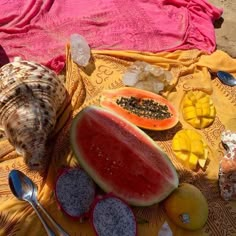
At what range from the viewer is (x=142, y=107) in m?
2.59

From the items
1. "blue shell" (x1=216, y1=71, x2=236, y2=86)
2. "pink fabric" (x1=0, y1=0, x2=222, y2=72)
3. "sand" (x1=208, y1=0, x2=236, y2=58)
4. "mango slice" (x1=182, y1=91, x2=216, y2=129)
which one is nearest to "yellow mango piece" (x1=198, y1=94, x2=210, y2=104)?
"mango slice" (x1=182, y1=91, x2=216, y2=129)

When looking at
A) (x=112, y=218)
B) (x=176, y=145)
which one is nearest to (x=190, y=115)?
(x=176, y=145)

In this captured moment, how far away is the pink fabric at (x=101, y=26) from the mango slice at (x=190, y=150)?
2.66 feet

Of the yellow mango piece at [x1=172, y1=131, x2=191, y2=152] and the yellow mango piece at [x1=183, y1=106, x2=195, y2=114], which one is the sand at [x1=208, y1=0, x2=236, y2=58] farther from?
the yellow mango piece at [x1=172, y1=131, x2=191, y2=152]

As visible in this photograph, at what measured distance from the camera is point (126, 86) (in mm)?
2736

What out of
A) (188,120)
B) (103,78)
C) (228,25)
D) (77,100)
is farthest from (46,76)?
(228,25)

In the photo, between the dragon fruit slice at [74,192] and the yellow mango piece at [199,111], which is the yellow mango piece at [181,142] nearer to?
the yellow mango piece at [199,111]

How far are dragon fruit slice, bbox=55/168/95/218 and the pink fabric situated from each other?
2.86 ft

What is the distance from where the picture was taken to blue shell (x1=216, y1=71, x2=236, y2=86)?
115 inches

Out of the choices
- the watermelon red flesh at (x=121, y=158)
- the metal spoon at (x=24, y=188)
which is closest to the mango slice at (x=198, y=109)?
the watermelon red flesh at (x=121, y=158)

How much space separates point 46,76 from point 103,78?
512mm

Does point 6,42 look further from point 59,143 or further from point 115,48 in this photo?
point 59,143

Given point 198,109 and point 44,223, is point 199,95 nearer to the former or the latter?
point 198,109

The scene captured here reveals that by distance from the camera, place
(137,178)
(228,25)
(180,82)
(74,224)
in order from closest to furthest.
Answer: (74,224), (137,178), (180,82), (228,25)
